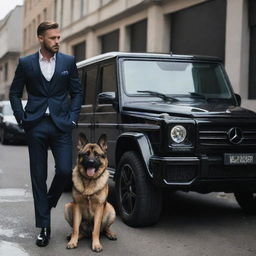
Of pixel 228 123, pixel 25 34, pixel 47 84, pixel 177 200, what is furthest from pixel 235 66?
pixel 25 34

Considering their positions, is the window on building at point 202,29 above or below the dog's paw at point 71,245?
above

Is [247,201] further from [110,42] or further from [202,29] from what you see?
[110,42]

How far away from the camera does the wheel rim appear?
6188 mm

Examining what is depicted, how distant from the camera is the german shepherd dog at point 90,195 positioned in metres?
5.21

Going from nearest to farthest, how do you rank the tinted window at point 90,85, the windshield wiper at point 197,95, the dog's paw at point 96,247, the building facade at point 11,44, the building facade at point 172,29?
the dog's paw at point 96,247, the windshield wiper at point 197,95, the tinted window at point 90,85, the building facade at point 172,29, the building facade at point 11,44

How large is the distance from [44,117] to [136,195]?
1400 millimetres

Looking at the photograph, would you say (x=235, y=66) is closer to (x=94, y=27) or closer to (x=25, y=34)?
(x=94, y=27)

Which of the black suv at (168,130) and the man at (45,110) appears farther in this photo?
the black suv at (168,130)

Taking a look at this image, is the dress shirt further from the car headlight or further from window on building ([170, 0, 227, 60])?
window on building ([170, 0, 227, 60])

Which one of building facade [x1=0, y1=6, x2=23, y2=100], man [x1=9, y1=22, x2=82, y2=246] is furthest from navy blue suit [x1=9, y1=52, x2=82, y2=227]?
building facade [x1=0, y1=6, x2=23, y2=100]

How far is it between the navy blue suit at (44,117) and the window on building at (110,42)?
66.8 feet

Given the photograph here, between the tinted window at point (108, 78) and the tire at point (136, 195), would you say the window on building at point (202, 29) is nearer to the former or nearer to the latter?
the tinted window at point (108, 78)

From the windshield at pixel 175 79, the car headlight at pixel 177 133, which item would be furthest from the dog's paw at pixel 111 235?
the windshield at pixel 175 79

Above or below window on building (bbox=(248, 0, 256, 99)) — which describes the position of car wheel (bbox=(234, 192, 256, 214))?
below
